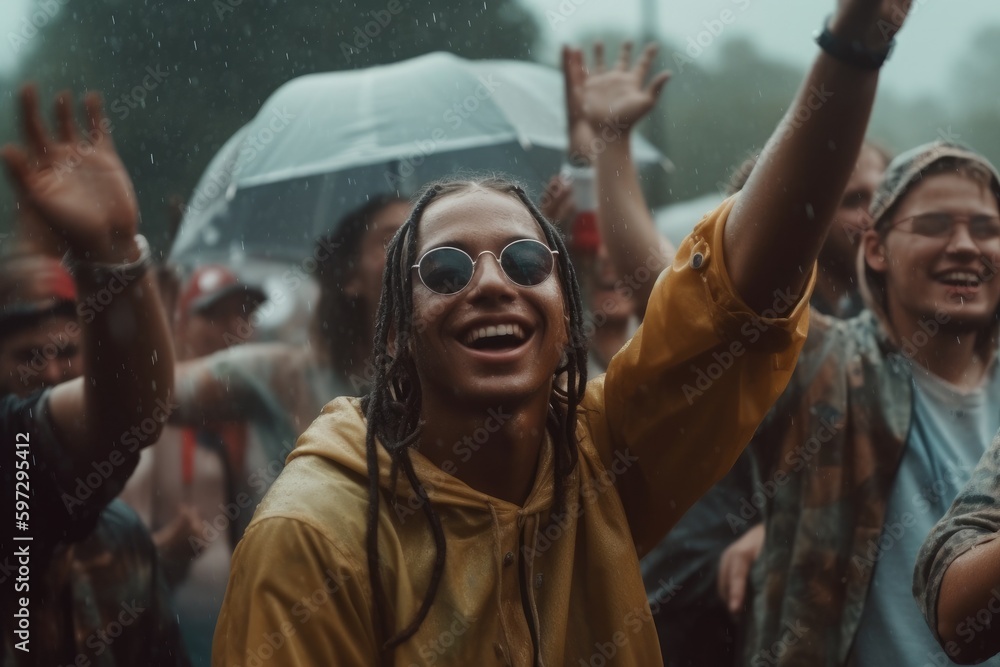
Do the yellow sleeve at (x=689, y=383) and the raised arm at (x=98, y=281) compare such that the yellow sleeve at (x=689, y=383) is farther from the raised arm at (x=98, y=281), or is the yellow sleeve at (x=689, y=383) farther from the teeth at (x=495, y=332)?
the raised arm at (x=98, y=281)

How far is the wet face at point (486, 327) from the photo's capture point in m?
2.21

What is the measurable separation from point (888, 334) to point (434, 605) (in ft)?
6.14

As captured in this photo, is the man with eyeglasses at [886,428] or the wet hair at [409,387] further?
the man with eyeglasses at [886,428]

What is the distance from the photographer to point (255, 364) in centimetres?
433

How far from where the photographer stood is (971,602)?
6.84ft

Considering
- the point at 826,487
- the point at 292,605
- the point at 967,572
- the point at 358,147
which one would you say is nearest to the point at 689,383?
the point at 967,572

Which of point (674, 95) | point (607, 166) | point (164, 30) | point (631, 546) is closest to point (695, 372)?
point (631, 546)

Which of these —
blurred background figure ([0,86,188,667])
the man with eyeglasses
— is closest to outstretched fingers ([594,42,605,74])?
the man with eyeglasses

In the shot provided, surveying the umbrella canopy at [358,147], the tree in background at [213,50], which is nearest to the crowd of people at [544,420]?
the umbrella canopy at [358,147]

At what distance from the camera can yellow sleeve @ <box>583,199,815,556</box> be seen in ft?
6.70

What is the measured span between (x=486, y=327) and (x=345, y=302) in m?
2.20

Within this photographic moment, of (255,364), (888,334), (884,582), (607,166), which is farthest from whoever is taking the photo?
(255,364)

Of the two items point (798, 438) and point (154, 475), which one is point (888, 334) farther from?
point (154, 475)

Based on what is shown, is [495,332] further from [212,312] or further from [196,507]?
[212,312]
